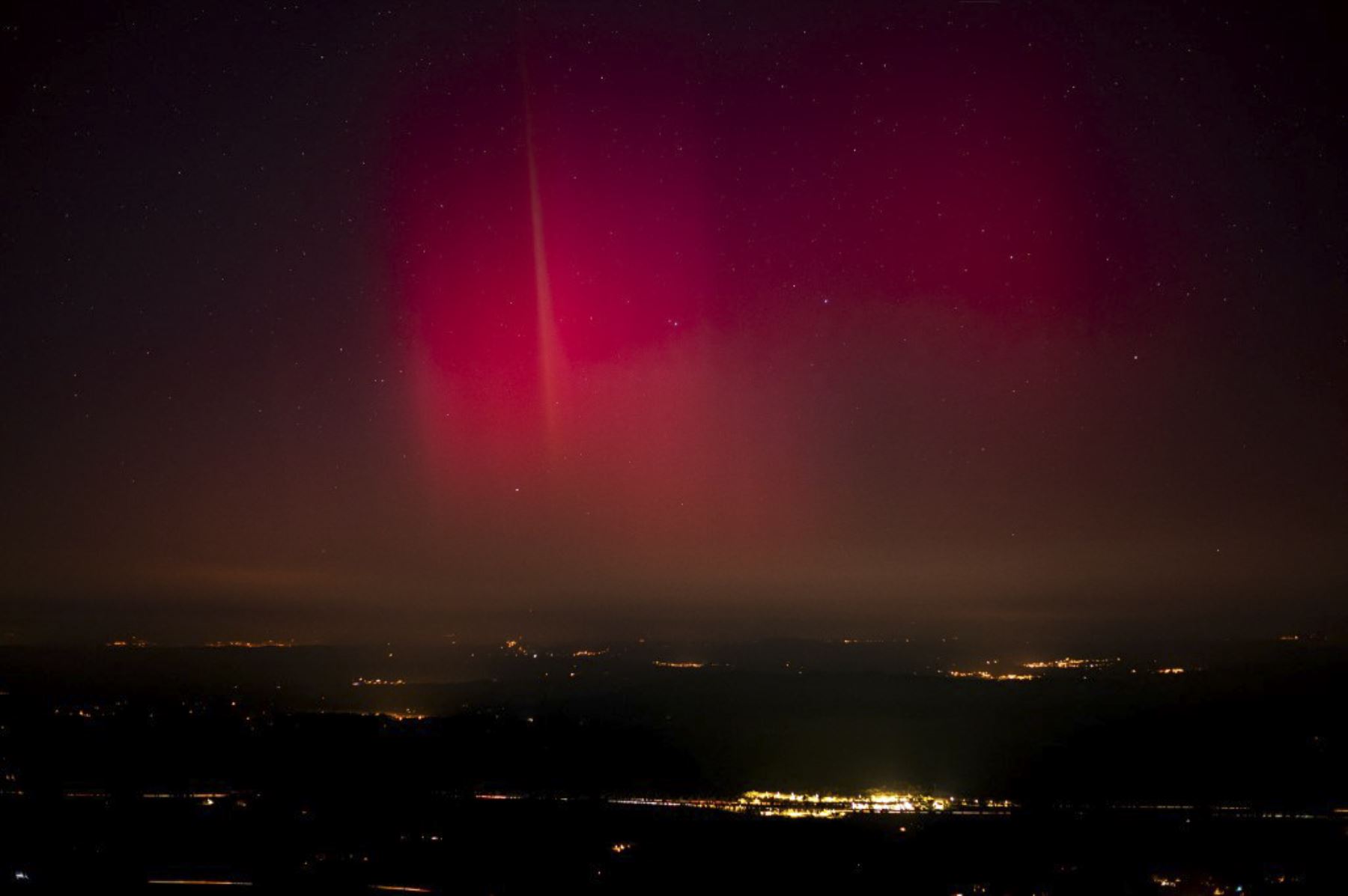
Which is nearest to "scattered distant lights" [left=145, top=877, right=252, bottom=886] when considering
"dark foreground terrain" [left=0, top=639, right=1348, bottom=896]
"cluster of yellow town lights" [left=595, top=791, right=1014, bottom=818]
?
"dark foreground terrain" [left=0, top=639, right=1348, bottom=896]

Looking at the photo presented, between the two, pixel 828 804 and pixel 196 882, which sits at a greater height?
pixel 196 882

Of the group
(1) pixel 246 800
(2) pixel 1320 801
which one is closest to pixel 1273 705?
(2) pixel 1320 801

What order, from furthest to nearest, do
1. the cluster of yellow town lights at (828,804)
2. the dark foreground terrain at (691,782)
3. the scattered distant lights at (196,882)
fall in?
1. the cluster of yellow town lights at (828,804)
2. the dark foreground terrain at (691,782)
3. the scattered distant lights at (196,882)

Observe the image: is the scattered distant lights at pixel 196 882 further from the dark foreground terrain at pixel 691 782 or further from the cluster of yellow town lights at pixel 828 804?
the cluster of yellow town lights at pixel 828 804

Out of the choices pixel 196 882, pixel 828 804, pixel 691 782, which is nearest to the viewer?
pixel 196 882

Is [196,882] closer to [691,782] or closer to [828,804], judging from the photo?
[828,804]

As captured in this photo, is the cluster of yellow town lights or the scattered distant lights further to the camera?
the cluster of yellow town lights

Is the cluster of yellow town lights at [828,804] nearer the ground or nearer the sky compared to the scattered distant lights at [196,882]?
nearer the ground

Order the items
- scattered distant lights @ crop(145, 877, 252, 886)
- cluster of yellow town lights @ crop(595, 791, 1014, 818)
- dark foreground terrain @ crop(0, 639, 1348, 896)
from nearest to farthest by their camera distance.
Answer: scattered distant lights @ crop(145, 877, 252, 886)
dark foreground terrain @ crop(0, 639, 1348, 896)
cluster of yellow town lights @ crop(595, 791, 1014, 818)

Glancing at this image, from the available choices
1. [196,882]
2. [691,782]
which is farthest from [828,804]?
[196,882]

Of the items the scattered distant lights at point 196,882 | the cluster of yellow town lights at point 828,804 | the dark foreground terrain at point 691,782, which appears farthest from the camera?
the cluster of yellow town lights at point 828,804

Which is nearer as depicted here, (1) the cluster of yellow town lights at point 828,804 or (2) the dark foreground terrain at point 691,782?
(2) the dark foreground terrain at point 691,782

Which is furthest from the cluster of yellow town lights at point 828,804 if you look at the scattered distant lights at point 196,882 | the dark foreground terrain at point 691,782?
the scattered distant lights at point 196,882

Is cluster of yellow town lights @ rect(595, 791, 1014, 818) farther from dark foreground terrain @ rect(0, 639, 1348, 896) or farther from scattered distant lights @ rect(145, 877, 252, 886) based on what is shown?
scattered distant lights @ rect(145, 877, 252, 886)
